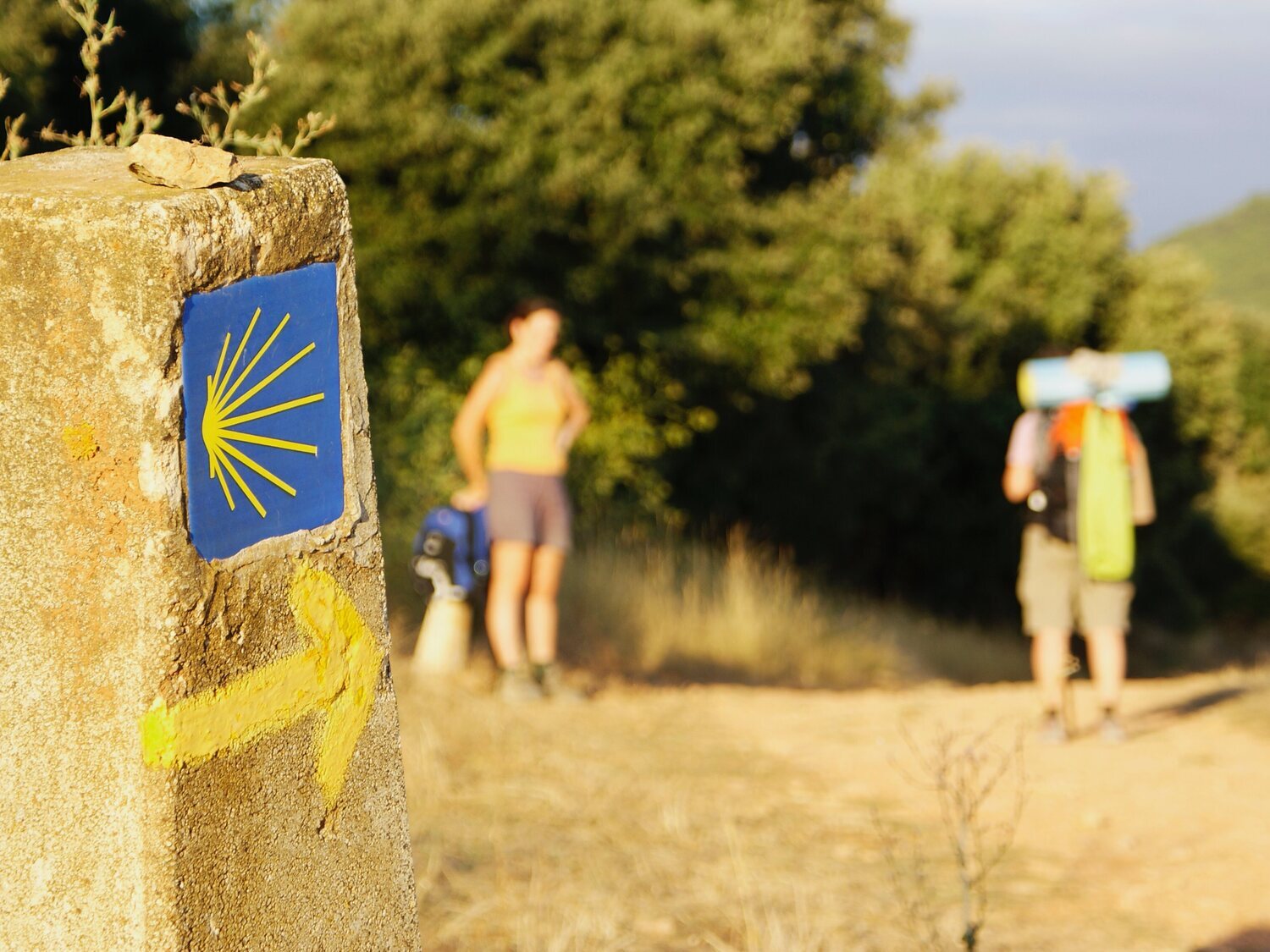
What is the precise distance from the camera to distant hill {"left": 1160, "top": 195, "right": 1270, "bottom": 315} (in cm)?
7244

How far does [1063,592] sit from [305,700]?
16.3ft

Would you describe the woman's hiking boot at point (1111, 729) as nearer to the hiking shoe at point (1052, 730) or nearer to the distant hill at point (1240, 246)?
the hiking shoe at point (1052, 730)

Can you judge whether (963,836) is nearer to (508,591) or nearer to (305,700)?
(305,700)

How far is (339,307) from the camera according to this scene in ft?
6.62

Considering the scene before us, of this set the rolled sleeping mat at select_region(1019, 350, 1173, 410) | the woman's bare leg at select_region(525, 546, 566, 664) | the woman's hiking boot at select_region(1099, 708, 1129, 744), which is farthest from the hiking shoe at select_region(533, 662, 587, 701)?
A: the rolled sleeping mat at select_region(1019, 350, 1173, 410)

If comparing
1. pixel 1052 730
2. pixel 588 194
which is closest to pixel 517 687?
pixel 1052 730

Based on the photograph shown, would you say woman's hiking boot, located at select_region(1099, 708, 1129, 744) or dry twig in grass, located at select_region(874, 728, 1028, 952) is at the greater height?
dry twig in grass, located at select_region(874, 728, 1028, 952)

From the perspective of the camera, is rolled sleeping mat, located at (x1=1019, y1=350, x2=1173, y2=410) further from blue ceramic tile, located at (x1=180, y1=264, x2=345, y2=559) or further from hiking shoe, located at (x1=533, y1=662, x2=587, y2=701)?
blue ceramic tile, located at (x1=180, y1=264, x2=345, y2=559)

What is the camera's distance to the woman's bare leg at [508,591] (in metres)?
6.60

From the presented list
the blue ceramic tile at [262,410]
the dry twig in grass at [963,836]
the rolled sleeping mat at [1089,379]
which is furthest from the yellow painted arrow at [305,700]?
the rolled sleeping mat at [1089,379]

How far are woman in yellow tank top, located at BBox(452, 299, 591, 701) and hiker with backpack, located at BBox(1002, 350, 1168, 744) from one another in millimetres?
2063

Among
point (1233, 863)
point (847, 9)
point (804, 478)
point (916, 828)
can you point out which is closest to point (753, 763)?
point (916, 828)

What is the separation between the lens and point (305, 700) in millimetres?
1931

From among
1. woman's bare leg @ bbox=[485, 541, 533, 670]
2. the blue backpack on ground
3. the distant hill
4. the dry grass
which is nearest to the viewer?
woman's bare leg @ bbox=[485, 541, 533, 670]
